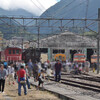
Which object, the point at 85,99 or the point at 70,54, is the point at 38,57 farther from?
the point at 85,99

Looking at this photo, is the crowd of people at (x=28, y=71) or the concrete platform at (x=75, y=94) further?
the crowd of people at (x=28, y=71)

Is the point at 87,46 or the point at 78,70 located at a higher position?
the point at 87,46

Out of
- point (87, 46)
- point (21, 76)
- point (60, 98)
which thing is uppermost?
point (87, 46)

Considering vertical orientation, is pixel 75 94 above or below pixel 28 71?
below

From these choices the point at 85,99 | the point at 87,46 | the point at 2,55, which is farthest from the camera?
the point at 87,46

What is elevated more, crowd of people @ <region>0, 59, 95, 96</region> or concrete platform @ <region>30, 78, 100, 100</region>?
crowd of people @ <region>0, 59, 95, 96</region>

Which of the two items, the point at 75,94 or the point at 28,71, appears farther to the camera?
the point at 28,71

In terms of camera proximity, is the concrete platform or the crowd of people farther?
the crowd of people

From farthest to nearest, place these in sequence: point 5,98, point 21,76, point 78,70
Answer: point 78,70 → point 21,76 → point 5,98

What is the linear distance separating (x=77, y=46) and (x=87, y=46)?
313 cm

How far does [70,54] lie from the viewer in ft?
226

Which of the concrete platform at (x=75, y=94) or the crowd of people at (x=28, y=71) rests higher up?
the crowd of people at (x=28, y=71)

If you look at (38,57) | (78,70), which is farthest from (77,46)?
(78,70)

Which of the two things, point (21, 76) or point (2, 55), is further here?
point (2, 55)
